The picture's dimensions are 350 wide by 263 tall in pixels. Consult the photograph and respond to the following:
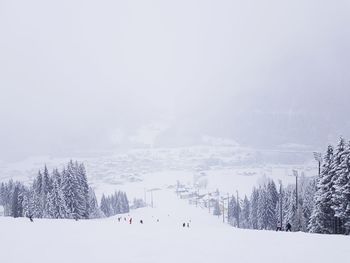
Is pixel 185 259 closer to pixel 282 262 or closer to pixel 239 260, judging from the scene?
pixel 239 260

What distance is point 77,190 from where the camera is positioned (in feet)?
252

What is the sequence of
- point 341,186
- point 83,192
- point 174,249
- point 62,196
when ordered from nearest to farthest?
1. point 174,249
2. point 341,186
3. point 62,196
4. point 83,192

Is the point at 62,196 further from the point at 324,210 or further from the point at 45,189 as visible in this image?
the point at 324,210

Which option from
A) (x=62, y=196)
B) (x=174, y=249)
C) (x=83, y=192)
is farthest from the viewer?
(x=83, y=192)

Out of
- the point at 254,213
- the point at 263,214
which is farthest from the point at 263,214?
the point at 254,213

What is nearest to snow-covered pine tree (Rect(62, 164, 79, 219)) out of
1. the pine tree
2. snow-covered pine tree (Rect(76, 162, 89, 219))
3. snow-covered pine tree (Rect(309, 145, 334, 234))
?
snow-covered pine tree (Rect(76, 162, 89, 219))

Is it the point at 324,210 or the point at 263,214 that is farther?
the point at 263,214

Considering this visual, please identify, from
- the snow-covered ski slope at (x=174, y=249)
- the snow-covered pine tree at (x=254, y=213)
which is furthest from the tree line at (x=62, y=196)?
the snow-covered pine tree at (x=254, y=213)

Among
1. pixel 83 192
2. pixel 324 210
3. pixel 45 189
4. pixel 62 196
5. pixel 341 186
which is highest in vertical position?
pixel 341 186

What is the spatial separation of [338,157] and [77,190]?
52.7 meters

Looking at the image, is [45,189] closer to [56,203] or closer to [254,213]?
[56,203]

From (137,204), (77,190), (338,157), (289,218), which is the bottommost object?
(137,204)

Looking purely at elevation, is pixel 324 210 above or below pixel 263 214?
above

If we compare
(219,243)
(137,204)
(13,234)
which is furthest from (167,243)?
(137,204)
